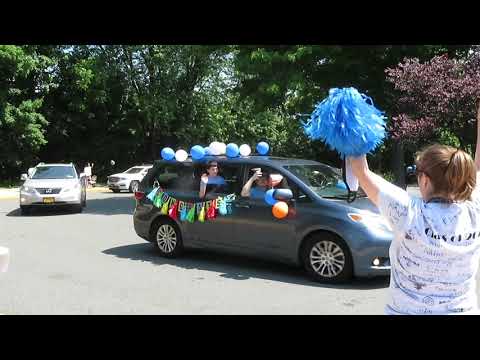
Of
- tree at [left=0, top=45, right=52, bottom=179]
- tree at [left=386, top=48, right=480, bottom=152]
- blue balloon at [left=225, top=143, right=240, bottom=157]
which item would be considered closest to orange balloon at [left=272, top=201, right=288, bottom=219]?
blue balloon at [left=225, top=143, right=240, bottom=157]

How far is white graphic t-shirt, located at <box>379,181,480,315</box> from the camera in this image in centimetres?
205

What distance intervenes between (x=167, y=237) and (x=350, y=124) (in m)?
6.50

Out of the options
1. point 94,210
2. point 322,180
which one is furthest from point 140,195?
point 94,210

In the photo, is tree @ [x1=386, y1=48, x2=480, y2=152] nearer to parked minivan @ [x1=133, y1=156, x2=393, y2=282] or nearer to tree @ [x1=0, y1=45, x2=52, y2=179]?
parked minivan @ [x1=133, y1=156, x2=393, y2=282]

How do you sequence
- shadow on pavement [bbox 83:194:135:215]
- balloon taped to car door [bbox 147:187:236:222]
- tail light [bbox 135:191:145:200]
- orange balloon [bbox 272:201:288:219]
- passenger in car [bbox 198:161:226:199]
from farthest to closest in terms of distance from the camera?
shadow on pavement [bbox 83:194:135:215]
tail light [bbox 135:191:145:200]
passenger in car [bbox 198:161:226:199]
balloon taped to car door [bbox 147:187:236:222]
orange balloon [bbox 272:201:288:219]

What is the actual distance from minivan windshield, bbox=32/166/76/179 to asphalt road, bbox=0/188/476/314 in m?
5.78

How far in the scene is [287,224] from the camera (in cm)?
692

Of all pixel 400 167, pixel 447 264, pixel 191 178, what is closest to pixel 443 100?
pixel 400 167

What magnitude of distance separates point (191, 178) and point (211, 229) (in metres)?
0.93

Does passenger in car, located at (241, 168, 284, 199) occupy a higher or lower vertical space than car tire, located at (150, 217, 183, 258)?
higher

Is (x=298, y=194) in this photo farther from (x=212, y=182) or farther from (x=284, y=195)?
(x=212, y=182)

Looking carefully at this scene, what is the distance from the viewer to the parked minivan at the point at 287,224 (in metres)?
6.38

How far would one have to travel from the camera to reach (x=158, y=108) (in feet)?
96.4
